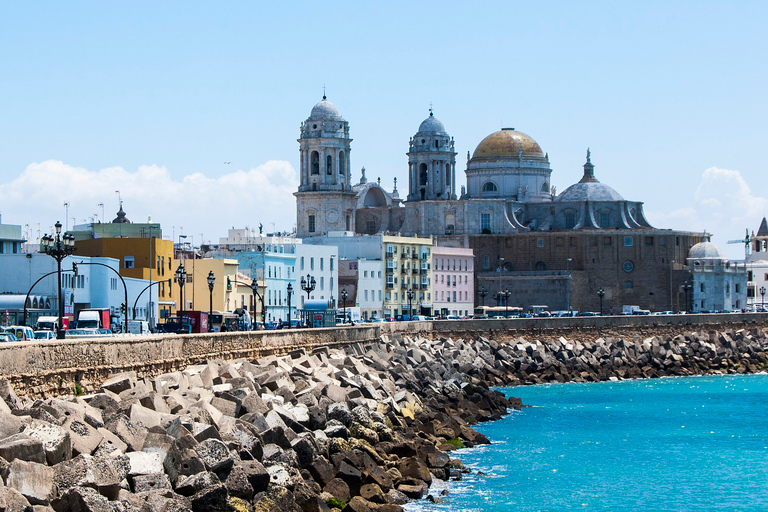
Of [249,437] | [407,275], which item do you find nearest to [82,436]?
[249,437]

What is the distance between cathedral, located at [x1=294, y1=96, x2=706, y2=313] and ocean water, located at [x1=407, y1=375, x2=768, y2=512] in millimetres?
47328

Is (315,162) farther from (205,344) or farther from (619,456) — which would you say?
(205,344)

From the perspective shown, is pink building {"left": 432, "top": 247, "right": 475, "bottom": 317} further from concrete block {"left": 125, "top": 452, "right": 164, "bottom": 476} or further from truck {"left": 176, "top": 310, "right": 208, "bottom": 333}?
concrete block {"left": 125, "top": 452, "right": 164, "bottom": 476}

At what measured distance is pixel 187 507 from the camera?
13.8 meters

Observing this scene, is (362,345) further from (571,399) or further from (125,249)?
(125,249)

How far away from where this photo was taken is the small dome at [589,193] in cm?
9812

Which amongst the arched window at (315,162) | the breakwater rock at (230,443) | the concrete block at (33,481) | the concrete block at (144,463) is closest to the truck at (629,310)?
the arched window at (315,162)

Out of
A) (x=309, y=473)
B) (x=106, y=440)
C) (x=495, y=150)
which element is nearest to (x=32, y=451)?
(x=106, y=440)

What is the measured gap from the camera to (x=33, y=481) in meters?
12.3

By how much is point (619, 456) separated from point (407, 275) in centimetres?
5527

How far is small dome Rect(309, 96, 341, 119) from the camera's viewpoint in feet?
A: 290

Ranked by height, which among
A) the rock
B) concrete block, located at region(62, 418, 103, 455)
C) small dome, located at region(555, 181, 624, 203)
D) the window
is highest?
small dome, located at region(555, 181, 624, 203)

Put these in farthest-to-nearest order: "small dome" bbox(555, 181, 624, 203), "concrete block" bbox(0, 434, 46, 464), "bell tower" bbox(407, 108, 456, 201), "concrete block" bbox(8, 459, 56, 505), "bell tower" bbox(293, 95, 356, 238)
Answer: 1. "small dome" bbox(555, 181, 624, 203)
2. "bell tower" bbox(407, 108, 456, 201)
3. "bell tower" bbox(293, 95, 356, 238)
4. "concrete block" bbox(0, 434, 46, 464)
5. "concrete block" bbox(8, 459, 56, 505)

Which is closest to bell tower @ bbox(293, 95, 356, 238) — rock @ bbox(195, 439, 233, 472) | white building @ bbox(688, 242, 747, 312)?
white building @ bbox(688, 242, 747, 312)
